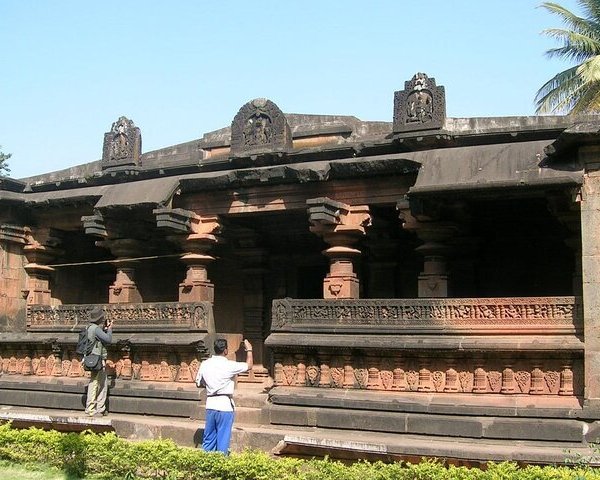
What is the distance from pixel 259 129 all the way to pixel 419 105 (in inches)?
104

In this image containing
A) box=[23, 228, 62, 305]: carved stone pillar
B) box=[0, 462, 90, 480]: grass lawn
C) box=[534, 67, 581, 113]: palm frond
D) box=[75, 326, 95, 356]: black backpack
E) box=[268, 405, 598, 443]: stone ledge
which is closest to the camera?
box=[0, 462, 90, 480]: grass lawn

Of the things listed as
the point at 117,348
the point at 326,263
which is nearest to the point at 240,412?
the point at 117,348

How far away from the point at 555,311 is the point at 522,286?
397 cm

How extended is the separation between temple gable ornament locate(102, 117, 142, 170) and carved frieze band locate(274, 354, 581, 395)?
16.6ft

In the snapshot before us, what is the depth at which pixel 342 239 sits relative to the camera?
11.8 m

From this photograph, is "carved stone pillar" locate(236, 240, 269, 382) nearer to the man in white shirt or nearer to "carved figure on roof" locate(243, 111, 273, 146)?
"carved figure on roof" locate(243, 111, 273, 146)

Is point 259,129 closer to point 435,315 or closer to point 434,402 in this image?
point 435,315

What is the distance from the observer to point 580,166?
927cm

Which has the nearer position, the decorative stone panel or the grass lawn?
the grass lawn

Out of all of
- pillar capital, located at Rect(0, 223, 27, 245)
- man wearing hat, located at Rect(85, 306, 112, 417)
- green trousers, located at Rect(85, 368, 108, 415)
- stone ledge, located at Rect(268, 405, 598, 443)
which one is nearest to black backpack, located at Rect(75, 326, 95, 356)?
man wearing hat, located at Rect(85, 306, 112, 417)

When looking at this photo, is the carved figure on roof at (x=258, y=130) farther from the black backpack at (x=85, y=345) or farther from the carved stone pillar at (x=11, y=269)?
the carved stone pillar at (x=11, y=269)

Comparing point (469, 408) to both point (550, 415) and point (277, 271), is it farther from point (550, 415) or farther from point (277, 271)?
point (277, 271)

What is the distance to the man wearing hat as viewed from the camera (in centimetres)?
1118

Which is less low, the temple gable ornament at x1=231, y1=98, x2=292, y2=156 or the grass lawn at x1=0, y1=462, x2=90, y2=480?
the temple gable ornament at x1=231, y1=98, x2=292, y2=156
